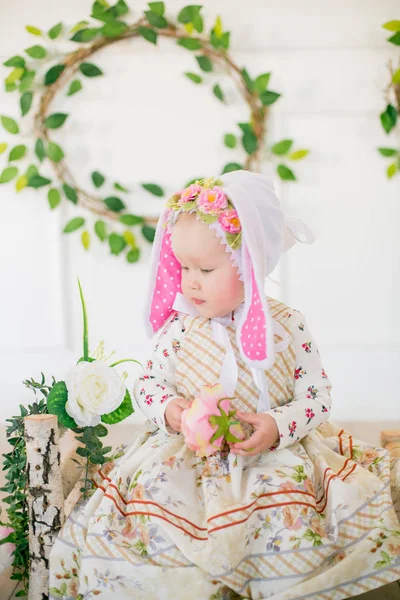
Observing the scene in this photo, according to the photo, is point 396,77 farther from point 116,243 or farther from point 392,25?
point 116,243

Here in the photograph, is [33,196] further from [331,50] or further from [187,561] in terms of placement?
[187,561]

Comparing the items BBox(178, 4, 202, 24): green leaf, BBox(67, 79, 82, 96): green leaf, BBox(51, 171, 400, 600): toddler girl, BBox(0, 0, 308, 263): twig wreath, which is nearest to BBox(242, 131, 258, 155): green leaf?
BBox(0, 0, 308, 263): twig wreath

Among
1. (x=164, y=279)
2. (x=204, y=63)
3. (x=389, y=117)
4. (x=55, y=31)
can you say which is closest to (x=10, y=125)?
(x=55, y=31)

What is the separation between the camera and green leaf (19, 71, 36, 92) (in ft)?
10.0

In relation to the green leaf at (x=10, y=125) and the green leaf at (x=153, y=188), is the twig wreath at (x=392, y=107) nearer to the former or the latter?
the green leaf at (x=153, y=188)

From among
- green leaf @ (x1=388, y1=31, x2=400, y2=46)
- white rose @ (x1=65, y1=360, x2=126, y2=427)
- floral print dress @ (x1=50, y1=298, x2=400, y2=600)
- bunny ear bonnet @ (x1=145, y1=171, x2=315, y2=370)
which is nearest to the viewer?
floral print dress @ (x1=50, y1=298, x2=400, y2=600)

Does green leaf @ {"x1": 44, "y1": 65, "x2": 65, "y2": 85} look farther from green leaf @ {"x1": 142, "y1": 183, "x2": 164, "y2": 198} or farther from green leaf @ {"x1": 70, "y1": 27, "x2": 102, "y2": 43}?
green leaf @ {"x1": 142, "y1": 183, "x2": 164, "y2": 198}

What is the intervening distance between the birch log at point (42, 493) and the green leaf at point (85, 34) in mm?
2088

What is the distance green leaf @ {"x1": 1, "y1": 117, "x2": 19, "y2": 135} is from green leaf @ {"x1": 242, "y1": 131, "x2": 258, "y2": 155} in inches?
39.8

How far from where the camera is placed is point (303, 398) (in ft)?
5.14

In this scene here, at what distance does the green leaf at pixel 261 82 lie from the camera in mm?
2973

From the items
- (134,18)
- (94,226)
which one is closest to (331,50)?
(134,18)

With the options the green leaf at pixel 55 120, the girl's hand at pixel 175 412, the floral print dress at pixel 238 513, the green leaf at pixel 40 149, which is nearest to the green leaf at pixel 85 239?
the green leaf at pixel 40 149

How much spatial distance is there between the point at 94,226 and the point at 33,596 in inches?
75.8
